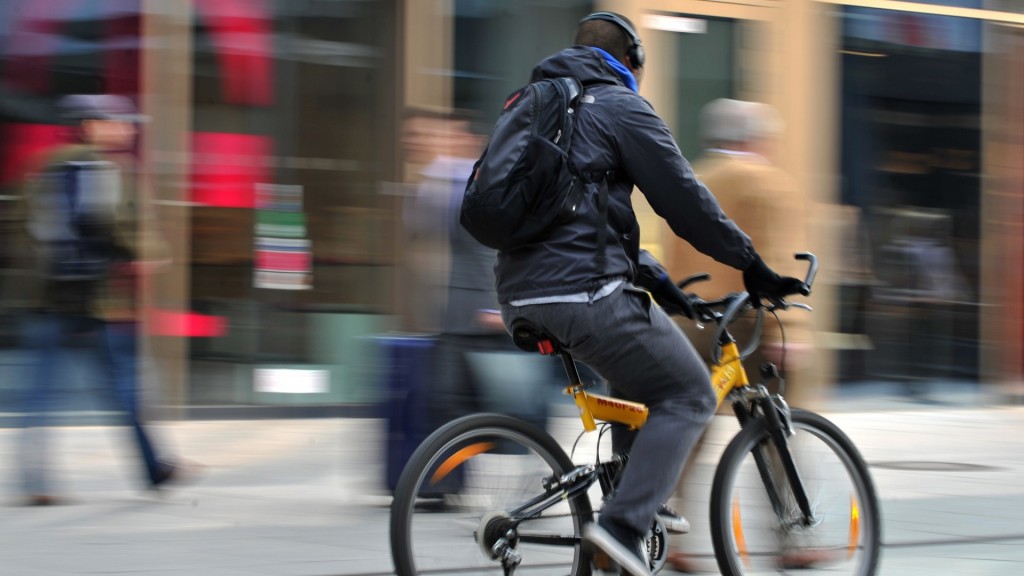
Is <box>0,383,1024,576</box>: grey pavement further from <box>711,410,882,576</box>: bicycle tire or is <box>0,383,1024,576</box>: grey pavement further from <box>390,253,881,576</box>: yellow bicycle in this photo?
<box>390,253,881,576</box>: yellow bicycle

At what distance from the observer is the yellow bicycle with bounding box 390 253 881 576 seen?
12.0 feet

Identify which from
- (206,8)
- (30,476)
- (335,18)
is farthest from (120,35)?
(30,476)

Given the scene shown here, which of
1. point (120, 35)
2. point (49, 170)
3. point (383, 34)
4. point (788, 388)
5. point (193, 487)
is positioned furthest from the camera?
point (383, 34)

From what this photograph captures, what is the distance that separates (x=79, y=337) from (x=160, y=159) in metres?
2.97

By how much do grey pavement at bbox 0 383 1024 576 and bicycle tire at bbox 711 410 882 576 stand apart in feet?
2.47

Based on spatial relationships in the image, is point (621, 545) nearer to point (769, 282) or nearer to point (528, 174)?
point (769, 282)

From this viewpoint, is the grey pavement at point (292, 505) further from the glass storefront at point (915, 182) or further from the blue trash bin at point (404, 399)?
the glass storefront at point (915, 182)

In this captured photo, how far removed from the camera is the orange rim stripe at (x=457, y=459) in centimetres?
361

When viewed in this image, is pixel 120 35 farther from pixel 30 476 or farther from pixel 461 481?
pixel 461 481

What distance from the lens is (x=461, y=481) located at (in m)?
3.68

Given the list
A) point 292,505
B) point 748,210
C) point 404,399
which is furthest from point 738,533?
point 292,505

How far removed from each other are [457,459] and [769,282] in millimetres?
1010

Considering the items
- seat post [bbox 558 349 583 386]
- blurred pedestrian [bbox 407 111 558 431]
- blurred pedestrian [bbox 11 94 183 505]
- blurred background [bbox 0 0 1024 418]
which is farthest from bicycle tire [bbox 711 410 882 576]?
blurred background [bbox 0 0 1024 418]

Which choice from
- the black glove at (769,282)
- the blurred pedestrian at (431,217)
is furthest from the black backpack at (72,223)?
the black glove at (769,282)
